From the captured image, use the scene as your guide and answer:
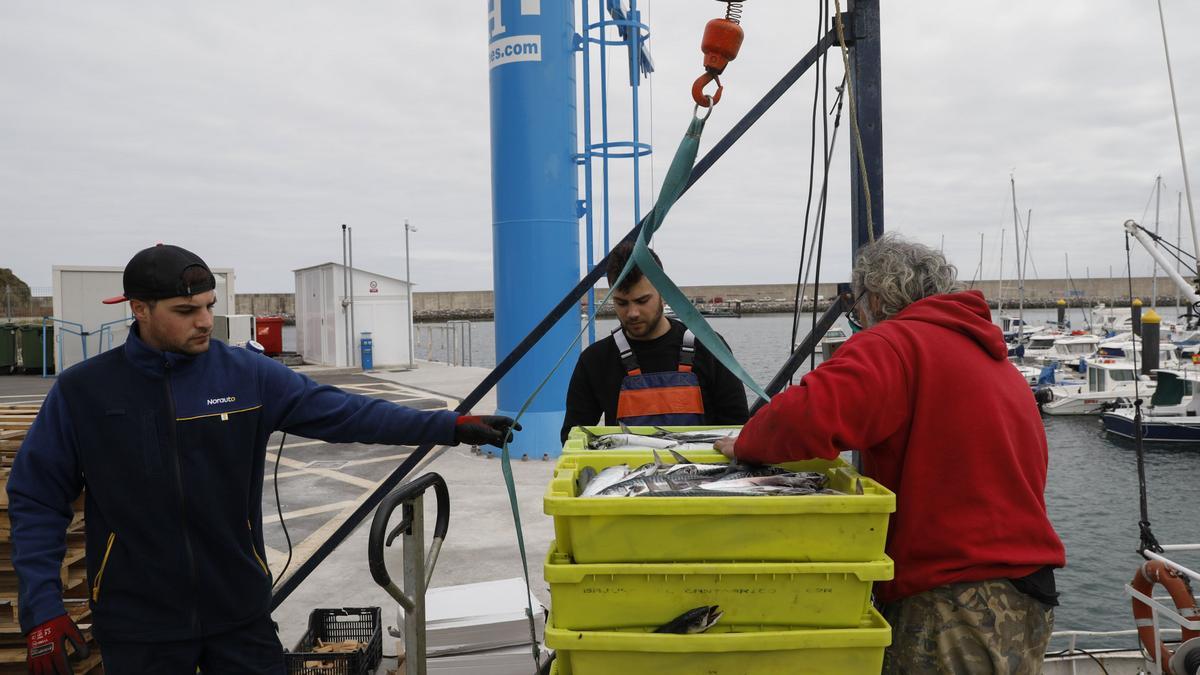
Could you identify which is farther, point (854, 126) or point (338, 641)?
point (338, 641)

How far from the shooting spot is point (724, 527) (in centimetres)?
192

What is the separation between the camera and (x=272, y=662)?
2.98 meters

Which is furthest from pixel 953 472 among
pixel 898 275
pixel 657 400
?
pixel 657 400

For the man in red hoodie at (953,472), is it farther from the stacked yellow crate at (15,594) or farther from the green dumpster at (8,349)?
the green dumpster at (8,349)

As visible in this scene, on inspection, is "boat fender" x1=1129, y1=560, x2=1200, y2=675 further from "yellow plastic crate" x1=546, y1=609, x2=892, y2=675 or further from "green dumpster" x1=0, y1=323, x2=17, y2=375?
"green dumpster" x1=0, y1=323, x2=17, y2=375

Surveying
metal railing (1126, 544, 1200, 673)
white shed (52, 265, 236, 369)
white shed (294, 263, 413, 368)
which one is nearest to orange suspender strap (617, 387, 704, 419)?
metal railing (1126, 544, 1200, 673)

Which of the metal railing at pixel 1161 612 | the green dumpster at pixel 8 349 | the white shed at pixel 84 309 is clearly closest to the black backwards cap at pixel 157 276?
the metal railing at pixel 1161 612

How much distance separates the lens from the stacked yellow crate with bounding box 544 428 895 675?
6.16 ft

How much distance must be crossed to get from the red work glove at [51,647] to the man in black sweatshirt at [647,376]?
6.68 ft

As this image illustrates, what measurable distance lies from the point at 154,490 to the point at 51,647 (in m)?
0.55

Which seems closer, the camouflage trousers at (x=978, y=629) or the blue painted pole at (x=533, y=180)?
the camouflage trousers at (x=978, y=629)

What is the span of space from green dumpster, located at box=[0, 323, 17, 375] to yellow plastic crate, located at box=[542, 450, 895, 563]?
28212mm

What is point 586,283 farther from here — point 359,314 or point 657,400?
point 359,314

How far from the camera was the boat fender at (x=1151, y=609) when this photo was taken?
4.36 meters
